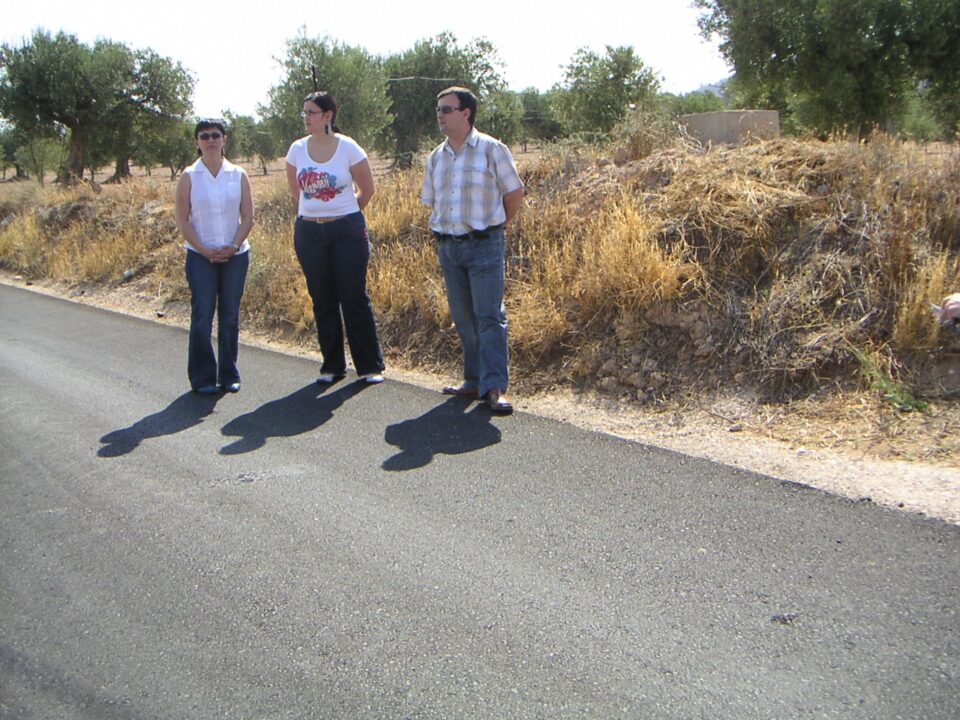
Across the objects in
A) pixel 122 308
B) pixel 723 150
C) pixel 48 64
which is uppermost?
pixel 48 64

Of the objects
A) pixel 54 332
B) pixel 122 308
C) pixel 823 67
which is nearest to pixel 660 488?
pixel 54 332

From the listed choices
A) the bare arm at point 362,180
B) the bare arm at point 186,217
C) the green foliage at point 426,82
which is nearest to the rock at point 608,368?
the bare arm at point 362,180

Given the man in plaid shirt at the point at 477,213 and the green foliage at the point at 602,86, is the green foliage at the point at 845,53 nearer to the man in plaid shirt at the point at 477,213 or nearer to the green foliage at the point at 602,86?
the green foliage at the point at 602,86

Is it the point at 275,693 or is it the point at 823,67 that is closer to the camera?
the point at 275,693

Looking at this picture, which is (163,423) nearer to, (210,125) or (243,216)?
(243,216)

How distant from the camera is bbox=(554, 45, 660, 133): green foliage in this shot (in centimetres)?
2788

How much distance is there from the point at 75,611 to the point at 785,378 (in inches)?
161

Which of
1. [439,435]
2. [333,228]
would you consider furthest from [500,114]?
[439,435]

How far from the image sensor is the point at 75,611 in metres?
3.23

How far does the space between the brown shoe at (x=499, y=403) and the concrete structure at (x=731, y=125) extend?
4.07 meters

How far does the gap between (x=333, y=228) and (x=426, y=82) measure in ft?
92.8

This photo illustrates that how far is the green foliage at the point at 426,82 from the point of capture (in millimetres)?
32656

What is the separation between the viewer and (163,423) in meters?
5.61

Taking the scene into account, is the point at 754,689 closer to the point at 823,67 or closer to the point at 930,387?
the point at 930,387
